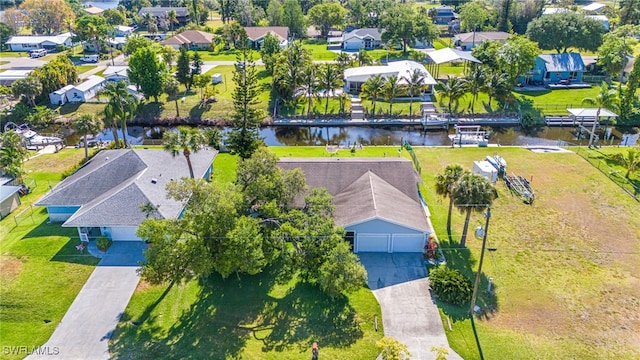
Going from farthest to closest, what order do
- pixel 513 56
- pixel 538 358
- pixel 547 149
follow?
pixel 513 56, pixel 547 149, pixel 538 358

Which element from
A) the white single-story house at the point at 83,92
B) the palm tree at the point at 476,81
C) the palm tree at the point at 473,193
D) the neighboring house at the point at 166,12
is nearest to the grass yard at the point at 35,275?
the palm tree at the point at 473,193

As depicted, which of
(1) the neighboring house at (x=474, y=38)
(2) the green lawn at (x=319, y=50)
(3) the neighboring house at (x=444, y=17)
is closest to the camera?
(2) the green lawn at (x=319, y=50)

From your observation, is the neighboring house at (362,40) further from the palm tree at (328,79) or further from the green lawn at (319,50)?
the palm tree at (328,79)

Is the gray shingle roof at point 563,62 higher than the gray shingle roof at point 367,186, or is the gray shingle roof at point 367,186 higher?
the gray shingle roof at point 563,62

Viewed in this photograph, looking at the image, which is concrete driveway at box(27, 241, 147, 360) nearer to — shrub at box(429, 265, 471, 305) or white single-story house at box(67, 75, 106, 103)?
shrub at box(429, 265, 471, 305)

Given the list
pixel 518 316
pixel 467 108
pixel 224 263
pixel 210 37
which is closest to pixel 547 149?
pixel 467 108

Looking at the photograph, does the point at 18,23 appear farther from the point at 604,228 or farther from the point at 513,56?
the point at 604,228
